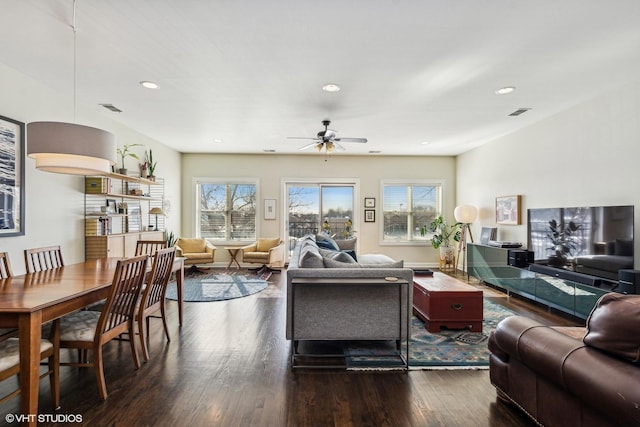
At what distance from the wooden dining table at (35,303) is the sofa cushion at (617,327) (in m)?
2.89

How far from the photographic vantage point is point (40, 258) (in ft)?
10.2

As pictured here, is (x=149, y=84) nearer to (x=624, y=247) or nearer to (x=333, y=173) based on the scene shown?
(x=333, y=173)

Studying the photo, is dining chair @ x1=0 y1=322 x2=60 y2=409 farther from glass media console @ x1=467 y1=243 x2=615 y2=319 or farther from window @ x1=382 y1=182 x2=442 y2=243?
window @ x1=382 y1=182 x2=442 y2=243

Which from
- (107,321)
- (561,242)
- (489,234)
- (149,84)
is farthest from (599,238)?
(149,84)

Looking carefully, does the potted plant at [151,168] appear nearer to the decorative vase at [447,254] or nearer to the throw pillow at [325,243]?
the throw pillow at [325,243]

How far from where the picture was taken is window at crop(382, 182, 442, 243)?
7734mm

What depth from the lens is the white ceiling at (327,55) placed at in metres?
2.29

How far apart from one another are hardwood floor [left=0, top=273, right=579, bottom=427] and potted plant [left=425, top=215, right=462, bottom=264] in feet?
15.6

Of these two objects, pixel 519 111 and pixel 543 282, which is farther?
pixel 519 111

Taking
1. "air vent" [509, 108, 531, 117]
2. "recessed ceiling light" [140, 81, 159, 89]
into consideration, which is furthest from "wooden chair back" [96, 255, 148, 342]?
"air vent" [509, 108, 531, 117]

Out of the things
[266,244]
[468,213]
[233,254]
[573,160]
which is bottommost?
→ [233,254]

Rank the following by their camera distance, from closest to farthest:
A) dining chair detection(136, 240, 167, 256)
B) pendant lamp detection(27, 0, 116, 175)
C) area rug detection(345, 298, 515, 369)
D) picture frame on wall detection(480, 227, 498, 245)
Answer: pendant lamp detection(27, 0, 116, 175) → area rug detection(345, 298, 515, 369) → dining chair detection(136, 240, 167, 256) → picture frame on wall detection(480, 227, 498, 245)

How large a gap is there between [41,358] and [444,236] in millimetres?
7222

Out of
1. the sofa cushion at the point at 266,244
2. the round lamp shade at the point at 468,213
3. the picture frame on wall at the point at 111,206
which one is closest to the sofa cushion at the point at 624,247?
the round lamp shade at the point at 468,213
